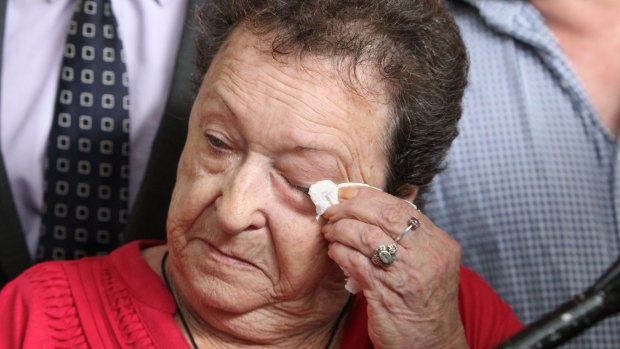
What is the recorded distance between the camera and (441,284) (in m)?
1.99

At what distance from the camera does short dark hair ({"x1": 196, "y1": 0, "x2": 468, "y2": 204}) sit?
1945 millimetres

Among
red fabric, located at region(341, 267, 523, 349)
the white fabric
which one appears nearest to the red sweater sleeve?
red fabric, located at region(341, 267, 523, 349)

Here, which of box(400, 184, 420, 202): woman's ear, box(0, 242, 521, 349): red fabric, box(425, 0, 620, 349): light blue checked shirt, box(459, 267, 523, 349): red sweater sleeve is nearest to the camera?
box(0, 242, 521, 349): red fabric

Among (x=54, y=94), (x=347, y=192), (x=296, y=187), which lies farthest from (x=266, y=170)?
(x=54, y=94)

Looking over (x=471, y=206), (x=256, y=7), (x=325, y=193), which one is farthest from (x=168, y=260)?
(x=471, y=206)

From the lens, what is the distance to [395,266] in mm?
1936

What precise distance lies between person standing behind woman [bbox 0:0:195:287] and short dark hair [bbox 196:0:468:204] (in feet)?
1.60

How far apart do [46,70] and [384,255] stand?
4.11 feet

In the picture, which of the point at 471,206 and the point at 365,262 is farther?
the point at 471,206

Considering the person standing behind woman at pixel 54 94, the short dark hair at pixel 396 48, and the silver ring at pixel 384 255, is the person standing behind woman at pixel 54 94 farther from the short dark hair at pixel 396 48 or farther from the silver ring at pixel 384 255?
the silver ring at pixel 384 255

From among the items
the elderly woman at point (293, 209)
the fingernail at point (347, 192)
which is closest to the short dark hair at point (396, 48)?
the elderly woman at point (293, 209)

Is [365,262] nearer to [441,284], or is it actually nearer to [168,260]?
[441,284]

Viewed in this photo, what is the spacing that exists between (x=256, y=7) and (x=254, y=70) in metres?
0.17

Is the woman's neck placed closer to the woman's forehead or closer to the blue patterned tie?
the woman's forehead
